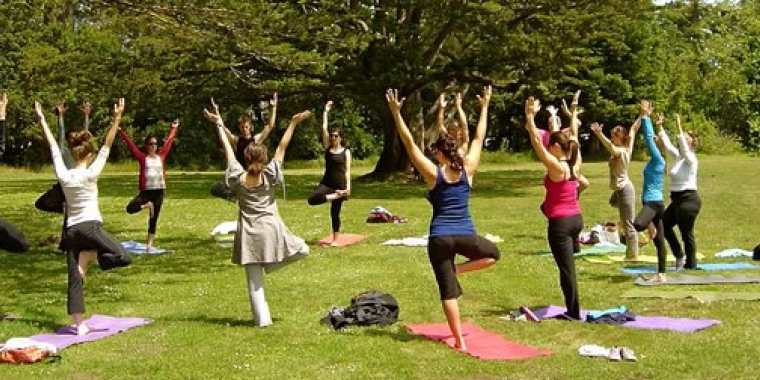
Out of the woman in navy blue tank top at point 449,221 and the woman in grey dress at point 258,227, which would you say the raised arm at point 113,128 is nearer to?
the woman in grey dress at point 258,227

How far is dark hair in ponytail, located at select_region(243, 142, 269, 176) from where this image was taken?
921 cm

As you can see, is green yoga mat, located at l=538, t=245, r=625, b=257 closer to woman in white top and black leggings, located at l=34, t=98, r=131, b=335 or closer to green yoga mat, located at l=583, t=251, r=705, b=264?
green yoga mat, located at l=583, t=251, r=705, b=264

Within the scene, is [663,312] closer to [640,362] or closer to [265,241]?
[640,362]

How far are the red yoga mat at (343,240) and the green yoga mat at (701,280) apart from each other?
5799mm

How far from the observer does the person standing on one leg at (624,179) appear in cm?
1339

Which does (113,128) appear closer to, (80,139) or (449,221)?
A: (80,139)

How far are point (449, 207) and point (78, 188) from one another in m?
3.64

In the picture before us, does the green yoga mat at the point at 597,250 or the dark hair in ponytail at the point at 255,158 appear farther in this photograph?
the green yoga mat at the point at 597,250

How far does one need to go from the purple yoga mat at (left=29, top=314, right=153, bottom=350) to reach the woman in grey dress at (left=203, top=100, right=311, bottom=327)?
4.30ft

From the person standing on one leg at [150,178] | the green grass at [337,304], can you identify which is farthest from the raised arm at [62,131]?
the person standing on one leg at [150,178]

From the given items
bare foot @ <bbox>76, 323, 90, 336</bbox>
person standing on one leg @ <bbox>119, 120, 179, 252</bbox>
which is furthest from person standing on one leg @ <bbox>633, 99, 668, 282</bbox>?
person standing on one leg @ <bbox>119, 120, 179, 252</bbox>

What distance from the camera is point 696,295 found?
1075cm

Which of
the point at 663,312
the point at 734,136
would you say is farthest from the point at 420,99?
the point at 734,136

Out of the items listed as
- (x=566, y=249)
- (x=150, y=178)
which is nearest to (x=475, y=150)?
(x=566, y=249)
